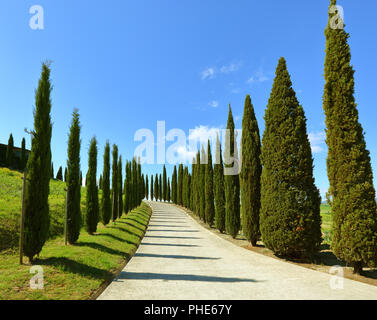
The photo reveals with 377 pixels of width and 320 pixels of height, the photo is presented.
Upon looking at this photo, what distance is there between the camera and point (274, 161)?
11.0m

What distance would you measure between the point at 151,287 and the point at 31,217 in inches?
190

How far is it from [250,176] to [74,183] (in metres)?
10.2

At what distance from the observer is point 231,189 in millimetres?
17547

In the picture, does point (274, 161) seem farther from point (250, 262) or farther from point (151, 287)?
point (151, 287)

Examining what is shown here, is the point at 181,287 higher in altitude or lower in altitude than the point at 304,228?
lower

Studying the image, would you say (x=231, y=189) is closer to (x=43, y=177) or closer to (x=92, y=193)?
(x=92, y=193)

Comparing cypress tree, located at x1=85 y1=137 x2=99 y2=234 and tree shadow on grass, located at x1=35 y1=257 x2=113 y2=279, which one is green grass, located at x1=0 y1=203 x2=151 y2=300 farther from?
cypress tree, located at x1=85 y1=137 x2=99 y2=234

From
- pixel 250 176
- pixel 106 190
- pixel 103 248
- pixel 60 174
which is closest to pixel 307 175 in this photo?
pixel 250 176

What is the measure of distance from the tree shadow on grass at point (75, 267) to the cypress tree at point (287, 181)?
759cm

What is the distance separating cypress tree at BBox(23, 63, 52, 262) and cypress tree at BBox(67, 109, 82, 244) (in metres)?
2.94

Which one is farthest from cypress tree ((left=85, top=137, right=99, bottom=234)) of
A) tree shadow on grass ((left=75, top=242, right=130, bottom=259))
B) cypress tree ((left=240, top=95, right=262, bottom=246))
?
cypress tree ((left=240, top=95, right=262, bottom=246))

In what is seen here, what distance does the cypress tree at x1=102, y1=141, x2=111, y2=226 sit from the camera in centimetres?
1773
